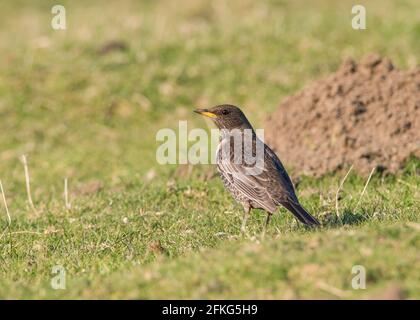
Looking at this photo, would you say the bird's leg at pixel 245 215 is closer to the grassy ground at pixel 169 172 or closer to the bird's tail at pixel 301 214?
the grassy ground at pixel 169 172

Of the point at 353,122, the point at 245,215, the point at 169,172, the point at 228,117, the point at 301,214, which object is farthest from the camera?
the point at 169,172

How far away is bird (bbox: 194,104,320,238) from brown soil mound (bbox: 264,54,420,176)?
1.86 meters

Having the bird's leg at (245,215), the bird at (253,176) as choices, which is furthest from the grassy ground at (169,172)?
the bird at (253,176)

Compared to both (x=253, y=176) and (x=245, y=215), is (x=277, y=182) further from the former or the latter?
(x=245, y=215)

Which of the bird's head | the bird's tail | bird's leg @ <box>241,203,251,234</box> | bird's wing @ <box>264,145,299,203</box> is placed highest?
the bird's head

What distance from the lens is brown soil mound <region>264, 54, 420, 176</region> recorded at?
35.2ft

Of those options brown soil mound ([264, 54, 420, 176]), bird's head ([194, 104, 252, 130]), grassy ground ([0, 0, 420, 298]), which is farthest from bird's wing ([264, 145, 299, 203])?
brown soil mound ([264, 54, 420, 176])

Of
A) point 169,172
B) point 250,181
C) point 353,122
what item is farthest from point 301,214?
point 169,172

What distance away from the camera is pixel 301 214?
773 centimetres

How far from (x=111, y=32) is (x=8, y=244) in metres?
10.2

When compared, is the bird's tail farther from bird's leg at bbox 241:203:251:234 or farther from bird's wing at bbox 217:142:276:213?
bird's leg at bbox 241:203:251:234

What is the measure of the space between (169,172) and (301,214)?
447 centimetres
